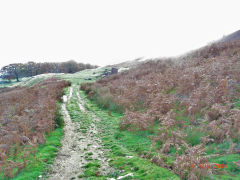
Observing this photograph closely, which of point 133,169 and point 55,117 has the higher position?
point 55,117

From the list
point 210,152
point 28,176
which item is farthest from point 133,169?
point 28,176

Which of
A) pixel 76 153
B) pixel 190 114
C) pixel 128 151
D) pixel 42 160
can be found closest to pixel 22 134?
pixel 42 160

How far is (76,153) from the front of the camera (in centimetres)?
996

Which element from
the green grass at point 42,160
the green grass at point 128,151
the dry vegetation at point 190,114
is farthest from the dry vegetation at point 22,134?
the dry vegetation at point 190,114

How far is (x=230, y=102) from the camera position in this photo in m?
10.5

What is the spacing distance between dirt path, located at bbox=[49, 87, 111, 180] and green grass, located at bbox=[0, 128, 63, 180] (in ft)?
1.13

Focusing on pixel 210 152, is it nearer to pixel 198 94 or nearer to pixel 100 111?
pixel 198 94

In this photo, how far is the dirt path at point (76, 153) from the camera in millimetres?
8059

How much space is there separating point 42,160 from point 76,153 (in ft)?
5.99

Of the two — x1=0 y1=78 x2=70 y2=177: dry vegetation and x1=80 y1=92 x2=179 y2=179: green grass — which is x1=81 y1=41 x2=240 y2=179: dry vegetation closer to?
x1=80 y1=92 x2=179 y2=179: green grass

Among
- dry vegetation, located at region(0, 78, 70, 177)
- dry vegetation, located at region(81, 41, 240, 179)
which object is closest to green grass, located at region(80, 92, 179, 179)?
dry vegetation, located at region(81, 41, 240, 179)

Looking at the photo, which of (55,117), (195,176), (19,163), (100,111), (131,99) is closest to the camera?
(195,176)

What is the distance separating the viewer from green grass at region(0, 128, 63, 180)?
762 cm

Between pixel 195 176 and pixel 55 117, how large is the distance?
12.0m
